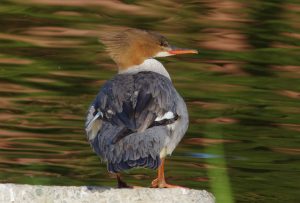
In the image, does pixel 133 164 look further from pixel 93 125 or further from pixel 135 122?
pixel 93 125

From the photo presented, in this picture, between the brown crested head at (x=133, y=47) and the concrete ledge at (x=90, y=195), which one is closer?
the concrete ledge at (x=90, y=195)

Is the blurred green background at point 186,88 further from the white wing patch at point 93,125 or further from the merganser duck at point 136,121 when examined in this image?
the white wing patch at point 93,125

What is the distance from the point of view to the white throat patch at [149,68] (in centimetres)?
754

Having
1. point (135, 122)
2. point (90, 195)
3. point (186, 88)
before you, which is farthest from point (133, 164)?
point (186, 88)

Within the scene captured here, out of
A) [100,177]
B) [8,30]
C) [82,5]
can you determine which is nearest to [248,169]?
[100,177]

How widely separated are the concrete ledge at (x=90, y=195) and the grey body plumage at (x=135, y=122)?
0.33m

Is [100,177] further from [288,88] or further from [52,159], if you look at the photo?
[288,88]

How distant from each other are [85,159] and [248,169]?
3.78 feet

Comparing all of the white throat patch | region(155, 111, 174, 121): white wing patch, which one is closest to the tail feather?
region(155, 111, 174, 121): white wing patch

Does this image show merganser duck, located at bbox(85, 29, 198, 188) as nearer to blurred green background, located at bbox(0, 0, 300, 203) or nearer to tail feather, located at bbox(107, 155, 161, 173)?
tail feather, located at bbox(107, 155, 161, 173)

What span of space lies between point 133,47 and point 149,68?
163 millimetres

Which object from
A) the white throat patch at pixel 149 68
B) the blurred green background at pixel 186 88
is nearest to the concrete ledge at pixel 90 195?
the blurred green background at pixel 186 88

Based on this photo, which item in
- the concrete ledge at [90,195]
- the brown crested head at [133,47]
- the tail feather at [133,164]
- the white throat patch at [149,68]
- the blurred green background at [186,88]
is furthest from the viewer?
the blurred green background at [186,88]

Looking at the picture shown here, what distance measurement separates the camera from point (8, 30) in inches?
553
